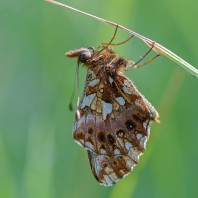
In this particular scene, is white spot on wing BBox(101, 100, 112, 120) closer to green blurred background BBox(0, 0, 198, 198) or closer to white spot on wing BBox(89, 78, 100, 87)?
white spot on wing BBox(89, 78, 100, 87)

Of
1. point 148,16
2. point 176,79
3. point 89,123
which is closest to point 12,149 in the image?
point 89,123

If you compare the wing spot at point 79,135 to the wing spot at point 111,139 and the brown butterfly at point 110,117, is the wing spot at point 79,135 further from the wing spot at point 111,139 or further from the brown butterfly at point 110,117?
the wing spot at point 111,139

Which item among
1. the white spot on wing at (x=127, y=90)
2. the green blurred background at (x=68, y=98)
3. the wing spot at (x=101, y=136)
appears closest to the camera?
the green blurred background at (x=68, y=98)

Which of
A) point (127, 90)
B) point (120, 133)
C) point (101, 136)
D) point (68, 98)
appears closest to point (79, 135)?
point (101, 136)

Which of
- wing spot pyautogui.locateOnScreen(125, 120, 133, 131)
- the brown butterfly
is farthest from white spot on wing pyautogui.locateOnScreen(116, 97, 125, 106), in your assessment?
wing spot pyautogui.locateOnScreen(125, 120, 133, 131)

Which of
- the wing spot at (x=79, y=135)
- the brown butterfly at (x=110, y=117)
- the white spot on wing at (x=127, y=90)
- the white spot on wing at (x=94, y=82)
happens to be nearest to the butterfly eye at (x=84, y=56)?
the brown butterfly at (x=110, y=117)

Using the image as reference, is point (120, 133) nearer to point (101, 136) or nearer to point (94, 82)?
point (101, 136)
